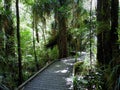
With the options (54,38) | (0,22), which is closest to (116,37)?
(0,22)

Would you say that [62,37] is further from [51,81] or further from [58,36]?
[51,81]

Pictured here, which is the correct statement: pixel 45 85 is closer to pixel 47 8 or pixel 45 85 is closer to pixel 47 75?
pixel 47 75

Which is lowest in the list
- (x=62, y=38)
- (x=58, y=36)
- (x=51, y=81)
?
(x=51, y=81)

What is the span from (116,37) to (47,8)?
28.5 ft

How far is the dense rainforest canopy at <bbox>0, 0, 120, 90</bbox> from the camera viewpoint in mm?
5738

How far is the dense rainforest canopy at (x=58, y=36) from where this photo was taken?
5738 mm

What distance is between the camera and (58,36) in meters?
15.6

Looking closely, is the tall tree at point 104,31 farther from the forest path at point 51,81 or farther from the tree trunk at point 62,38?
the tree trunk at point 62,38

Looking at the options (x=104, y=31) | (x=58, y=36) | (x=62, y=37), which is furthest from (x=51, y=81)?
(x=58, y=36)

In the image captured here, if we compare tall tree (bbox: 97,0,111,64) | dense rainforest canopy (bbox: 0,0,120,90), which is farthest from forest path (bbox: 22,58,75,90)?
tall tree (bbox: 97,0,111,64)

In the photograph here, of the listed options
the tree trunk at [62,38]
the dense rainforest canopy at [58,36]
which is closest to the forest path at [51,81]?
the dense rainforest canopy at [58,36]

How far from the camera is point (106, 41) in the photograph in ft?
22.5

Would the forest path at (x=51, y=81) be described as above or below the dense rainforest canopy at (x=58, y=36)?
below

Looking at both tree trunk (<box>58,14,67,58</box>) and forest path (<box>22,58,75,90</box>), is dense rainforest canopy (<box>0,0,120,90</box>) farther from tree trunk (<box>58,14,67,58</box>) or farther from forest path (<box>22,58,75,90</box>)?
forest path (<box>22,58,75,90</box>)
